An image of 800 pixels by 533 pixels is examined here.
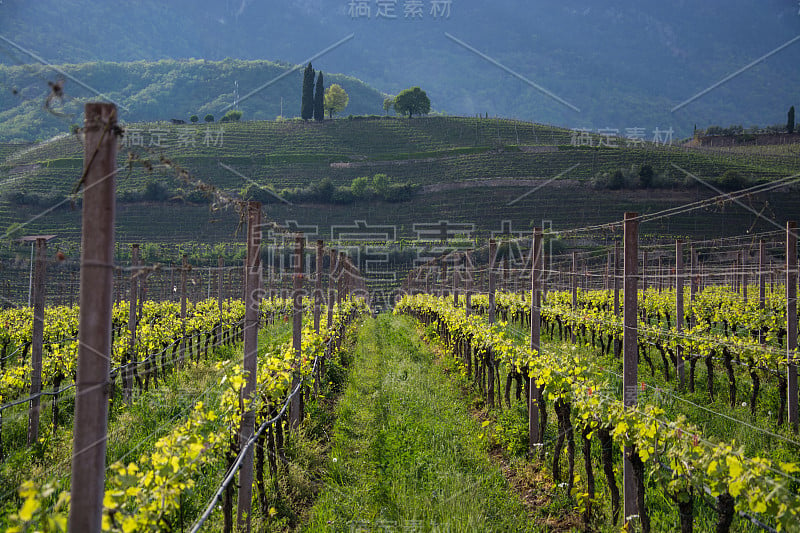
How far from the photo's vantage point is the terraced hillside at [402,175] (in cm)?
4472

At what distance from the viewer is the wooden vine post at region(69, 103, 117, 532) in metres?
2.02

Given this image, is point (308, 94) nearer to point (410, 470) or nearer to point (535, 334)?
point (535, 334)

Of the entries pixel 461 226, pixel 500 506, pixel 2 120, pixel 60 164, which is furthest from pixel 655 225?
pixel 2 120

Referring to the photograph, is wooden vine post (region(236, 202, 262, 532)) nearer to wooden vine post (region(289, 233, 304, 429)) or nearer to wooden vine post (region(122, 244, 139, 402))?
wooden vine post (region(289, 233, 304, 429))

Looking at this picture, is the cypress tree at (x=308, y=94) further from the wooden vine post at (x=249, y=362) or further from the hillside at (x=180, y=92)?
the wooden vine post at (x=249, y=362)

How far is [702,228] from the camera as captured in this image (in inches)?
1665

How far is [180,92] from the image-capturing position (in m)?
135

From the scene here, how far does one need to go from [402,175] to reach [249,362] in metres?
62.9

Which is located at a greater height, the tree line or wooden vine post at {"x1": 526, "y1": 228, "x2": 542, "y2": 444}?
the tree line

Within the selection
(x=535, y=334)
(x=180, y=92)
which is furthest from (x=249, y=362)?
(x=180, y=92)

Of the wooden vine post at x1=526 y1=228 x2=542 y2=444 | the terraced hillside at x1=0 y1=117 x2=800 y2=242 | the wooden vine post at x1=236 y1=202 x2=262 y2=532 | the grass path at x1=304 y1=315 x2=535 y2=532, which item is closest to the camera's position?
the wooden vine post at x1=236 y1=202 x2=262 y2=532

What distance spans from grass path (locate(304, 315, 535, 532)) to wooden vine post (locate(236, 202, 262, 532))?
0.57 metres

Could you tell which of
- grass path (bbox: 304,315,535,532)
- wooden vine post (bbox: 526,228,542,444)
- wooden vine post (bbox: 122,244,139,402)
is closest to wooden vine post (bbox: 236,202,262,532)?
grass path (bbox: 304,315,535,532)

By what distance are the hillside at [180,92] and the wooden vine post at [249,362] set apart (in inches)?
2799
